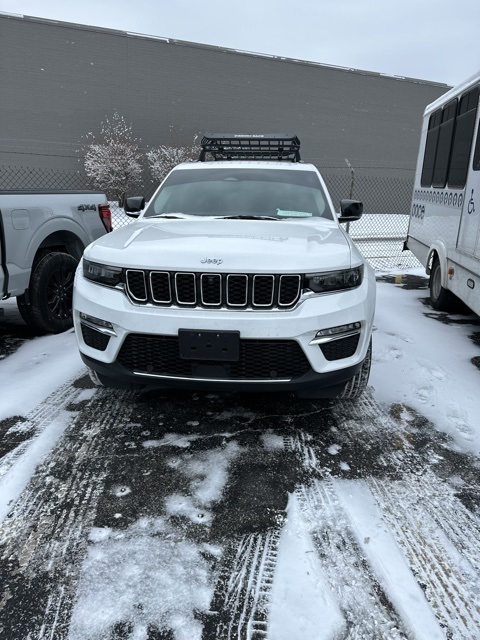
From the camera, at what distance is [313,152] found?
29.3 metres

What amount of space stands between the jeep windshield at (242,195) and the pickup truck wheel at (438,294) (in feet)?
9.10

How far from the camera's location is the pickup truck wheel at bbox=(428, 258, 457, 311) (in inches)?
245

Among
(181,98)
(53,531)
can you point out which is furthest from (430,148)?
(181,98)

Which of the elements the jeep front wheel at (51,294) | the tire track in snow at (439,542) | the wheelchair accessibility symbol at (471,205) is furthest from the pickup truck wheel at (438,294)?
the jeep front wheel at (51,294)

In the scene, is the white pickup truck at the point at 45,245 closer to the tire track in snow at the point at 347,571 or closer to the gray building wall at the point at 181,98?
the tire track in snow at the point at 347,571

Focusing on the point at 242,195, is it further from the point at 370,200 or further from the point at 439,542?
the point at 370,200

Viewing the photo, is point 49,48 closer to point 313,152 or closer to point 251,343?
point 313,152

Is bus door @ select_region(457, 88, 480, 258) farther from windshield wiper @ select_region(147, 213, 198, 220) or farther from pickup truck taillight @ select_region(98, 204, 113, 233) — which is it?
pickup truck taillight @ select_region(98, 204, 113, 233)

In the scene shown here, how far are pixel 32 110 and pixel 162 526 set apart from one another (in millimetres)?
26535

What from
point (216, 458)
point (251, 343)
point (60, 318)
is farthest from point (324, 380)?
point (60, 318)

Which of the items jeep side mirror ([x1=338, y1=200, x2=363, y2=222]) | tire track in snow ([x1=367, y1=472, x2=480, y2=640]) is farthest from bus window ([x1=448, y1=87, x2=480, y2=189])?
tire track in snow ([x1=367, y1=472, x2=480, y2=640])

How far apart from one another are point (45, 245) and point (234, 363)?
319 centimetres

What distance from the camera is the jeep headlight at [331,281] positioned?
9.00 feet

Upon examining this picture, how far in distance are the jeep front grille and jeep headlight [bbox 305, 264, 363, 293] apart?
0.27 feet
